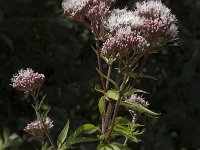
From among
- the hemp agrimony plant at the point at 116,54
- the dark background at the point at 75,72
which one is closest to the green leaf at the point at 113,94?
the hemp agrimony plant at the point at 116,54

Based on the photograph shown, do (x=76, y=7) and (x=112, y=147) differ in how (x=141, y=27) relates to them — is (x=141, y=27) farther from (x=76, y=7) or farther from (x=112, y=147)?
(x=112, y=147)

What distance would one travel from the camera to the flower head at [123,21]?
2131 millimetres

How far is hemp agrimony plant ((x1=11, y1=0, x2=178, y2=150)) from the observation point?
208 centimetres

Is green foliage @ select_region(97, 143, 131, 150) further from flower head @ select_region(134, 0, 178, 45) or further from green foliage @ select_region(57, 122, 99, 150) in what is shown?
flower head @ select_region(134, 0, 178, 45)

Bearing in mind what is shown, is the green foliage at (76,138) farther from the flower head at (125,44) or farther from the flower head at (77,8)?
the flower head at (77,8)

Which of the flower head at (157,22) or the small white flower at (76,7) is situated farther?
the small white flower at (76,7)

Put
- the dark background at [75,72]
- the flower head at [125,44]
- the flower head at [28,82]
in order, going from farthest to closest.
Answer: the dark background at [75,72]
the flower head at [28,82]
the flower head at [125,44]

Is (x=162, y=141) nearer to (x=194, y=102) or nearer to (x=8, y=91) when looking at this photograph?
(x=194, y=102)

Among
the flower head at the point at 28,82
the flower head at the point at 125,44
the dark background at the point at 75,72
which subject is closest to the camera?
the flower head at the point at 125,44

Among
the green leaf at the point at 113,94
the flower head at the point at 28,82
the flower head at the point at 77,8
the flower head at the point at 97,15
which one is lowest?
the green leaf at the point at 113,94

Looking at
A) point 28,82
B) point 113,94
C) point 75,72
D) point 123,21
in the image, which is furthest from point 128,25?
point 75,72

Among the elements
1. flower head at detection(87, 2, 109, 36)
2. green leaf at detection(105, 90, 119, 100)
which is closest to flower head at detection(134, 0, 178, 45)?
flower head at detection(87, 2, 109, 36)

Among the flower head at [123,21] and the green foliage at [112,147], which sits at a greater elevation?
the flower head at [123,21]

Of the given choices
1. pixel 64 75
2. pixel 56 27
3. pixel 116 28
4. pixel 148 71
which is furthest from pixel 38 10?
pixel 116 28
